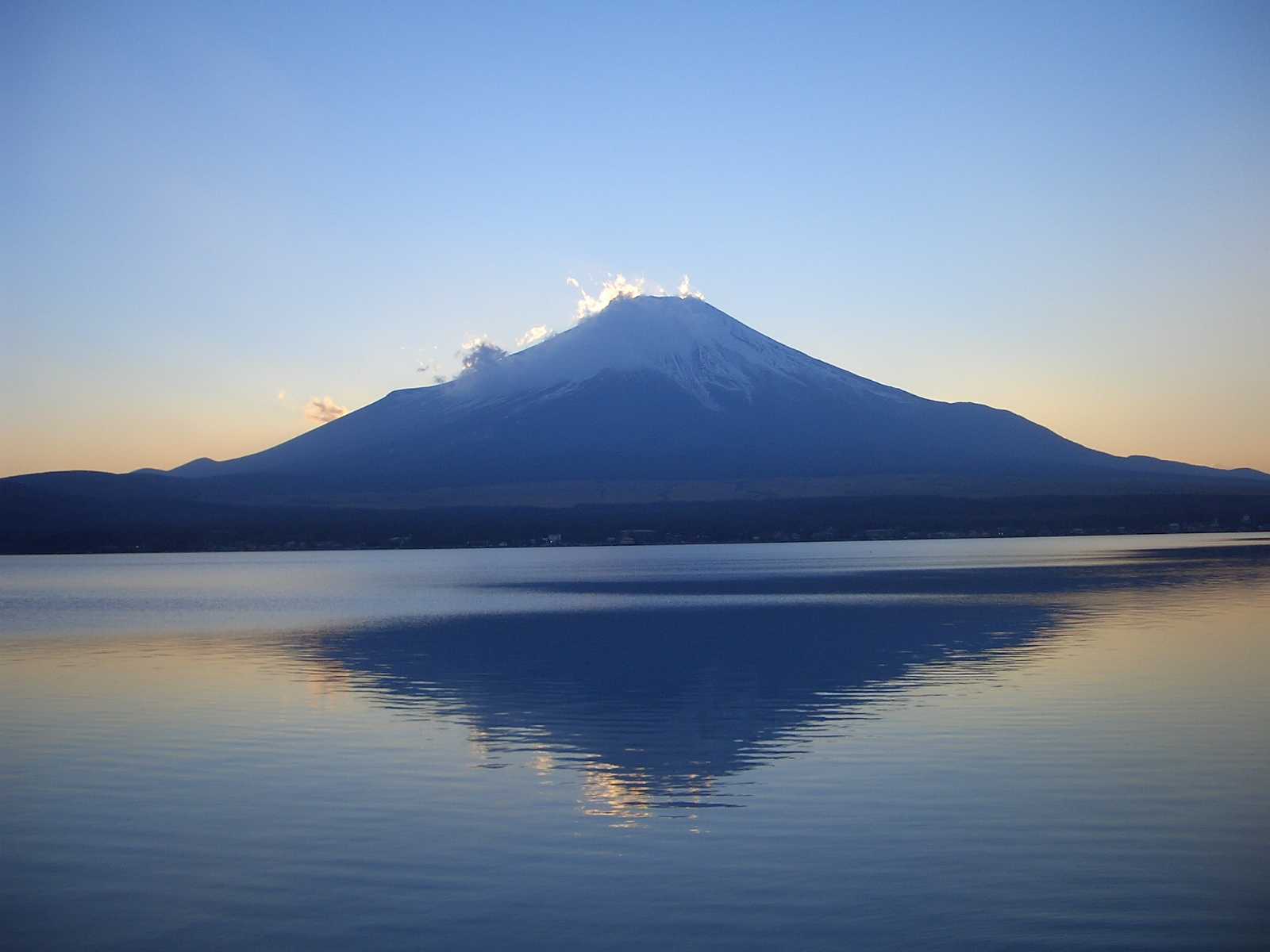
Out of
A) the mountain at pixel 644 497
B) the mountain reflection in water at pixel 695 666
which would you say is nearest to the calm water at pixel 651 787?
the mountain reflection in water at pixel 695 666

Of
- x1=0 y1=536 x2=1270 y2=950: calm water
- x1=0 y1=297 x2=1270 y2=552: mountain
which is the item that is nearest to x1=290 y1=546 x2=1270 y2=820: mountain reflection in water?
x1=0 y1=536 x2=1270 y2=950: calm water

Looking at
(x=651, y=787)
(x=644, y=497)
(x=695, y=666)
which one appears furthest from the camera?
(x=644, y=497)

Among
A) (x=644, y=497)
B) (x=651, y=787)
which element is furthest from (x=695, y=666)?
(x=644, y=497)

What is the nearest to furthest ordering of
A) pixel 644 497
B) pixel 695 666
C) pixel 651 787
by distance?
pixel 651 787
pixel 695 666
pixel 644 497

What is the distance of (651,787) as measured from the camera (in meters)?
13.9

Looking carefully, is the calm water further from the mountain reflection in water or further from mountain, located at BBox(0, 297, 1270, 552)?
mountain, located at BBox(0, 297, 1270, 552)

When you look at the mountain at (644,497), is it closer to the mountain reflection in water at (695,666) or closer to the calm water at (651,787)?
the mountain reflection in water at (695,666)

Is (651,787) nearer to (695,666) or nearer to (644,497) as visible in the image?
(695,666)

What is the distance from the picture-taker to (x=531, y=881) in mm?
10344

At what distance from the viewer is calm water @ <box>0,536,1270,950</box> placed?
372 inches

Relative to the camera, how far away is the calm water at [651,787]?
946 centimetres

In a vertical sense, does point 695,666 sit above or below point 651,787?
above

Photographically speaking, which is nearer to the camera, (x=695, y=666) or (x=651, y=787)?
(x=651, y=787)

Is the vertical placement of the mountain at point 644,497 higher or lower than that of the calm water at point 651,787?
higher
